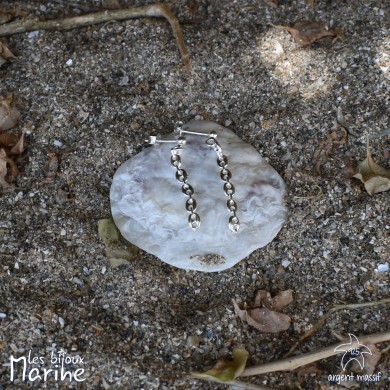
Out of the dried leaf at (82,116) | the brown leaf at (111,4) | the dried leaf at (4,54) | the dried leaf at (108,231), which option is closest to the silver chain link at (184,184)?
the dried leaf at (108,231)

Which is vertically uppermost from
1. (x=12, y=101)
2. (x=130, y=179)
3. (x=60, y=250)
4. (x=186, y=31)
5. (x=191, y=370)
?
(x=186, y=31)

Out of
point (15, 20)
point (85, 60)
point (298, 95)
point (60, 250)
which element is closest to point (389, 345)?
point (298, 95)

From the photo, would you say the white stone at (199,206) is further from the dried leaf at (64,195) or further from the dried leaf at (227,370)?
the dried leaf at (227,370)

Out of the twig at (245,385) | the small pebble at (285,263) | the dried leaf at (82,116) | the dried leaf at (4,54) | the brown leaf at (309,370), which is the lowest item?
the twig at (245,385)

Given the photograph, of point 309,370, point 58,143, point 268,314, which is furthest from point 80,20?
point 309,370

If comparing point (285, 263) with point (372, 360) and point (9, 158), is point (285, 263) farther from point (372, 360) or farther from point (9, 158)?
point (9, 158)

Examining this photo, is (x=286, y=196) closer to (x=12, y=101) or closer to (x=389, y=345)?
(x=389, y=345)
